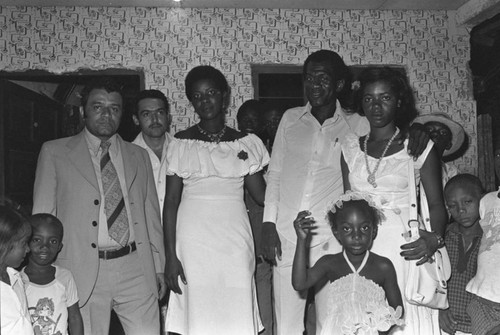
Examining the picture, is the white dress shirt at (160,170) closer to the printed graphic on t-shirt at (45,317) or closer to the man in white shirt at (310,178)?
the man in white shirt at (310,178)

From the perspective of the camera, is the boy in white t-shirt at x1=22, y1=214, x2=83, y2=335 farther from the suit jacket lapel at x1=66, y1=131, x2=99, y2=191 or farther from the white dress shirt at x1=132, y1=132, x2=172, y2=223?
the white dress shirt at x1=132, y1=132, x2=172, y2=223

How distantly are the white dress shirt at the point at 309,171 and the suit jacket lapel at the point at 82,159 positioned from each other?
3.14 ft

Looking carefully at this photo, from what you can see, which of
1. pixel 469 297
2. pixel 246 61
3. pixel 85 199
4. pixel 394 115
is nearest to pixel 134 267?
pixel 85 199

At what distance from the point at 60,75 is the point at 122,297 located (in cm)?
335

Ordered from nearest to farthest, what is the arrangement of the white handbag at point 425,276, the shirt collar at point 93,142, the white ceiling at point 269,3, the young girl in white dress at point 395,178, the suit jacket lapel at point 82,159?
the white handbag at point 425,276 → the young girl in white dress at point 395,178 → the suit jacket lapel at point 82,159 → the shirt collar at point 93,142 → the white ceiling at point 269,3

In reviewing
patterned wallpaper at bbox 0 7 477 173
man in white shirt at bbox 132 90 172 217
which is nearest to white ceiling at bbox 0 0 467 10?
patterned wallpaper at bbox 0 7 477 173

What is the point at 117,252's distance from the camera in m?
2.94

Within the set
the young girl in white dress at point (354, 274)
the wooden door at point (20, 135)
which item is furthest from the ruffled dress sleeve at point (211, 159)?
the wooden door at point (20, 135)

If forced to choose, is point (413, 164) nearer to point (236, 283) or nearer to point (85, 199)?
point (236, 283)

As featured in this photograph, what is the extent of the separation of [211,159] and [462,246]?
1442 mm

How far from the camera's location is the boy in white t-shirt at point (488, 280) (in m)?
2.60

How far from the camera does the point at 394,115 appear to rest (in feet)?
8.82

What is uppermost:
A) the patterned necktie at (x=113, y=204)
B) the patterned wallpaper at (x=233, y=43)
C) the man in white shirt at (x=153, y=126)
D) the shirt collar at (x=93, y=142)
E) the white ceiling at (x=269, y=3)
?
the white ceiling at (x=269, y=3)

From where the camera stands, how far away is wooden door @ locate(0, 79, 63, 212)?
5.21 m
